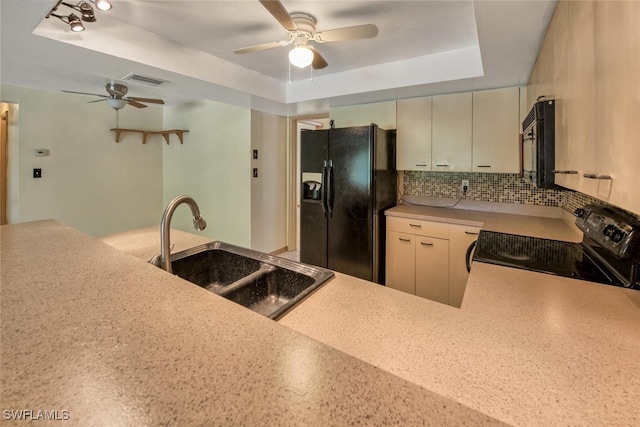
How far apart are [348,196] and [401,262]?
821mm

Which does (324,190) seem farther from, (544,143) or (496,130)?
(544,143)

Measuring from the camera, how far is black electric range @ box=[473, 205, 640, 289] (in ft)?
3.60

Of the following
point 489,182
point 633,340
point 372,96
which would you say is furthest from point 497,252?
point 372,96

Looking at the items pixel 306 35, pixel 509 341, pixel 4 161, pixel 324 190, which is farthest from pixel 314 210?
pixel 4 161

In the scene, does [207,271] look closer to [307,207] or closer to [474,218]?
[307,207]

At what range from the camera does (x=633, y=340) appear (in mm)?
808

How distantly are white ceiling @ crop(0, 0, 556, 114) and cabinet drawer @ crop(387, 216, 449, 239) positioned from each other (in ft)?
4.02

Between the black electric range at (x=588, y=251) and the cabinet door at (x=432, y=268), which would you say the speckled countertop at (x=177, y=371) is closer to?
the black electric range at (x=588, y=251)

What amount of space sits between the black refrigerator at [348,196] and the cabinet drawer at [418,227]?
0.12 metres

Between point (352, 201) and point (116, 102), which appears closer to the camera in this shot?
point (352, 201)

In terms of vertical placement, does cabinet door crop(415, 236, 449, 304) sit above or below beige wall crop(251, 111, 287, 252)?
below

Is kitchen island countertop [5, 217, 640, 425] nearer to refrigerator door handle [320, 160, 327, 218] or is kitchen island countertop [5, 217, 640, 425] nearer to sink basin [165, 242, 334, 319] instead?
sink basin [165, 242, 334, 319]

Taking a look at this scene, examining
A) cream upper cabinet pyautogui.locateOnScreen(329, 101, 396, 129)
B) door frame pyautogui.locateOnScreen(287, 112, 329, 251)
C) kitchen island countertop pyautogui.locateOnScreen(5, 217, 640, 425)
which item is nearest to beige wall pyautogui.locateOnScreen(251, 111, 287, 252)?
door frame pyautogui.locateOnScreen(287, 112, 329, 251)

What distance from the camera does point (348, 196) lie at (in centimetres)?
287
